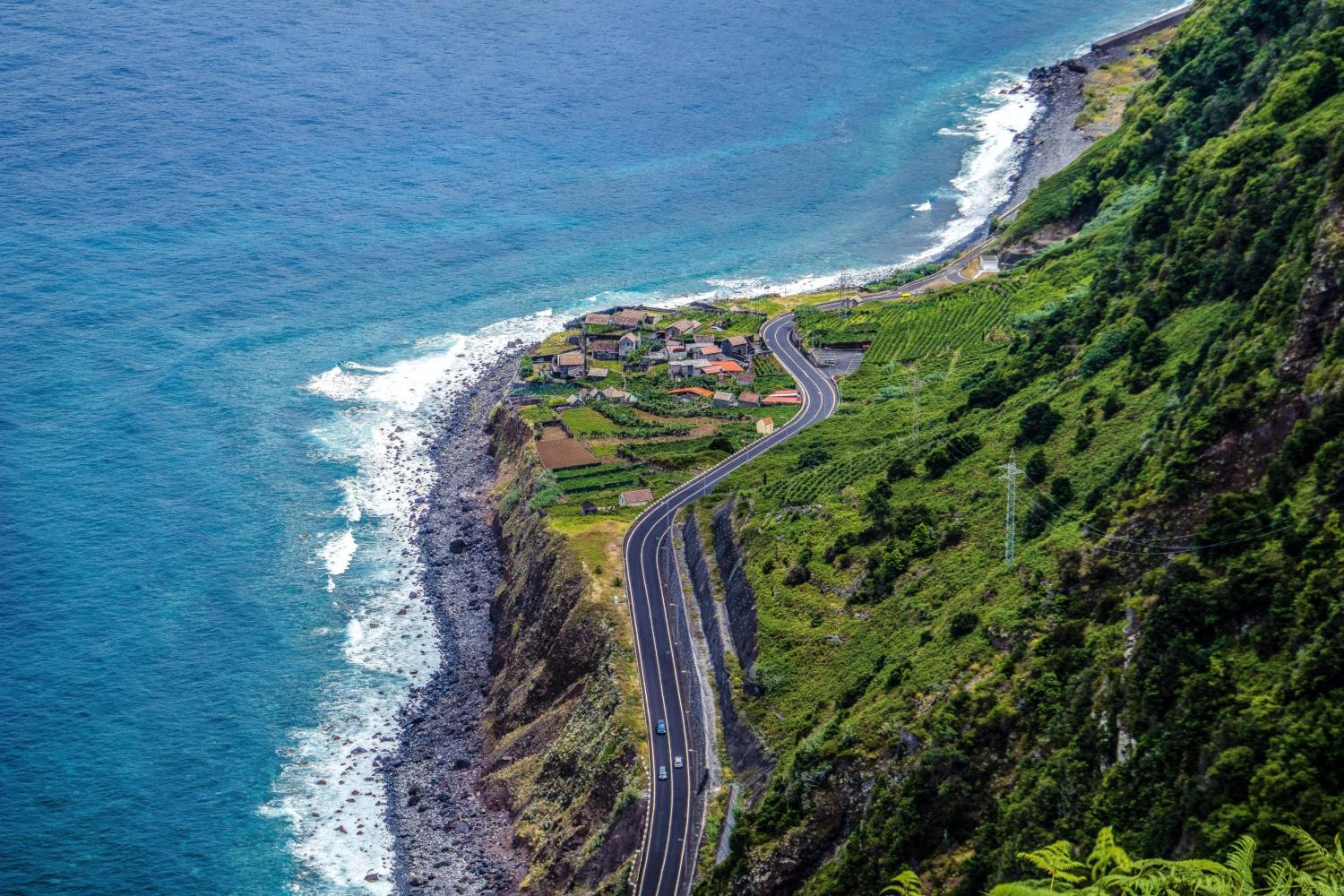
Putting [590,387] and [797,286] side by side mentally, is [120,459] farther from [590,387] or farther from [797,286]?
[797,286]

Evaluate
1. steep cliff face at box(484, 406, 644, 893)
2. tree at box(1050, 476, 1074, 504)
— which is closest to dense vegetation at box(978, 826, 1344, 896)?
tree at box(1050, 476, 1074, 504)

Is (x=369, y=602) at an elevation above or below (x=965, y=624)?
above

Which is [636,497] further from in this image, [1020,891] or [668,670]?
[1020,891]

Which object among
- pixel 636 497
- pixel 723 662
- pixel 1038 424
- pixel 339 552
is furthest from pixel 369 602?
pixel 1038 424

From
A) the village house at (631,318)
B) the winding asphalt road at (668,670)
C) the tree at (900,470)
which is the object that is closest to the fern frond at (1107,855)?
the winding asphalt road at (668,670)

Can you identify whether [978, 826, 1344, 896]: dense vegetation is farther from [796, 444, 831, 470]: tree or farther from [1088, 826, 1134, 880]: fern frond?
[796, 444, 831, 470]: tree

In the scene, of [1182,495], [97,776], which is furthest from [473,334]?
[1182,495]
